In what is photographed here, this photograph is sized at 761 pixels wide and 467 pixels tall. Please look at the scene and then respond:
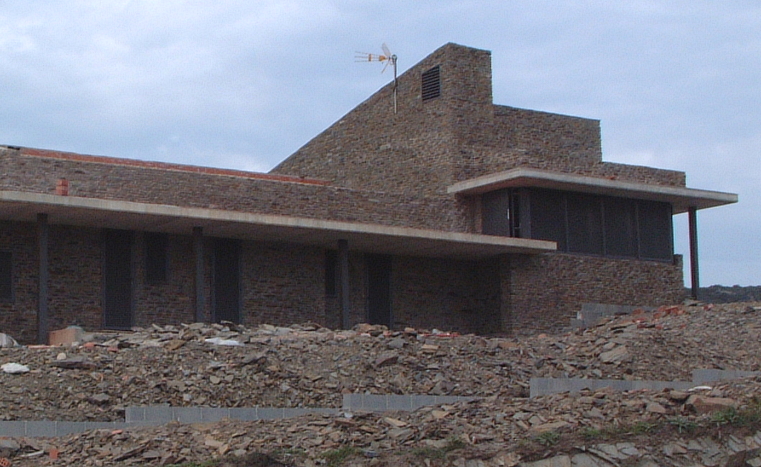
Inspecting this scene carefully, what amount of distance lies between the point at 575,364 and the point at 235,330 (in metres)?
6.28

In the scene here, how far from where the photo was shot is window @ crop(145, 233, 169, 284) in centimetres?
2614

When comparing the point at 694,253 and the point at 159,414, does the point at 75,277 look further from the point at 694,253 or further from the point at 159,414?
the point at 694,253

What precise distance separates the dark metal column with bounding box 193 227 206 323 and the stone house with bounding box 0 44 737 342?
0.12 feet

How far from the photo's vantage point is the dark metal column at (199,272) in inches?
1000

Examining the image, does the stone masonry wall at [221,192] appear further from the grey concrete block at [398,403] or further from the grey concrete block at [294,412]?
the grey concrete block at [398,403]

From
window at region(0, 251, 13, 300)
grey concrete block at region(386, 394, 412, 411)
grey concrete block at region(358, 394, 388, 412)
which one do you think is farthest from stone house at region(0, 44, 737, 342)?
grey concrete block at region(358, 394, 388, 412)

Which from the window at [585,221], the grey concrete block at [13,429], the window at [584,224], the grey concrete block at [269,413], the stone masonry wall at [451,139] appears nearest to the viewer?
the grey concrete block at [13,429]

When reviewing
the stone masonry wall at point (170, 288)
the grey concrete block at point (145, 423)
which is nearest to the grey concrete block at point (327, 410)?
the grey concrete block at point (145, 423)

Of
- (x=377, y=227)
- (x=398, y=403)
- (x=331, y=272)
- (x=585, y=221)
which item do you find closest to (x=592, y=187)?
(x=585, y=221)

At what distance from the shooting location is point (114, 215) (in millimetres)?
24156

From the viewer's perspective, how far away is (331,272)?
2900cm

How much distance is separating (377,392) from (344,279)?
8.74 m

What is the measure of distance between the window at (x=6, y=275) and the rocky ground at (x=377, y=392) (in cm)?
317

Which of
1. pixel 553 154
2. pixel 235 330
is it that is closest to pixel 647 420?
pixel 235 330
